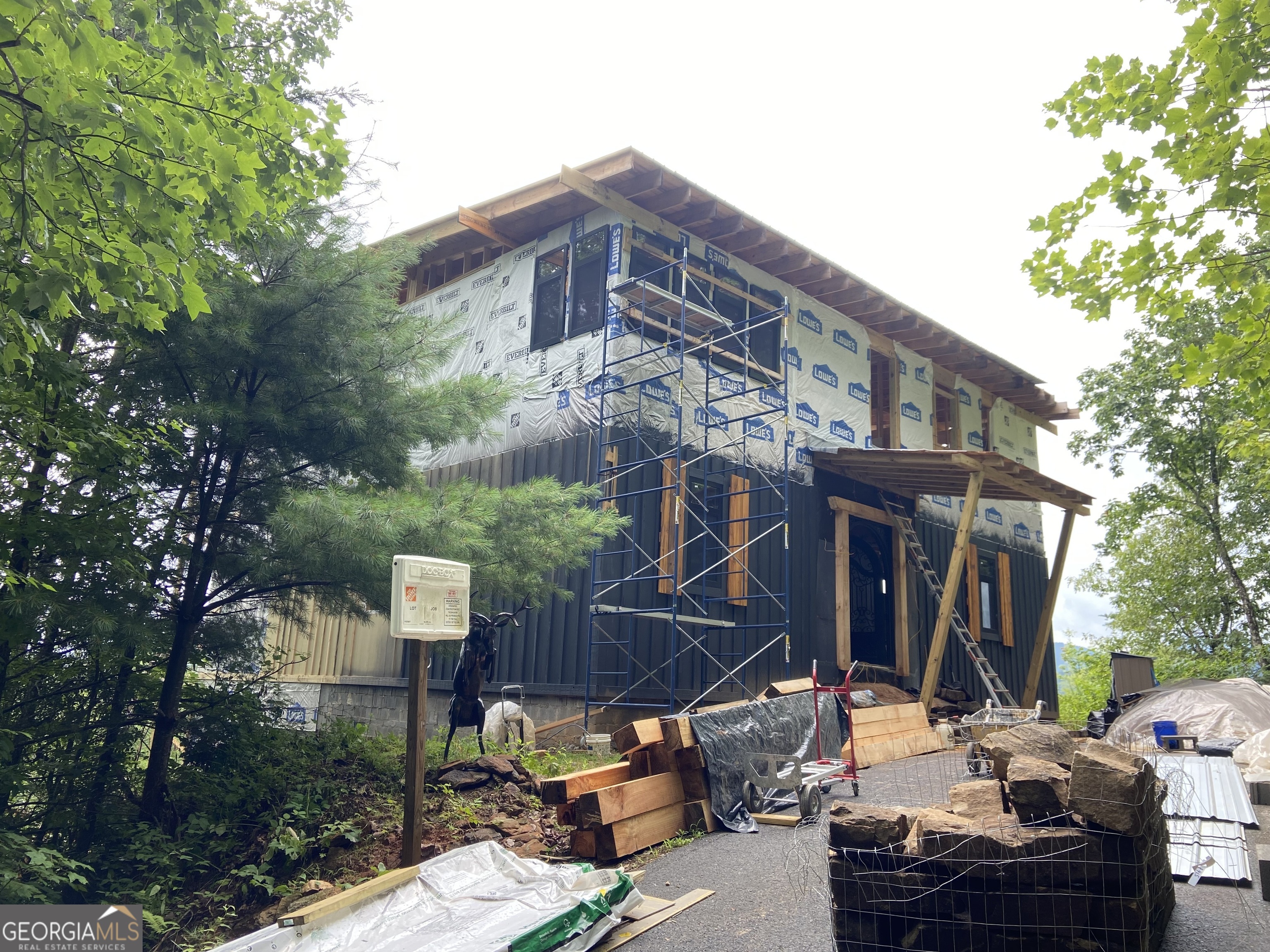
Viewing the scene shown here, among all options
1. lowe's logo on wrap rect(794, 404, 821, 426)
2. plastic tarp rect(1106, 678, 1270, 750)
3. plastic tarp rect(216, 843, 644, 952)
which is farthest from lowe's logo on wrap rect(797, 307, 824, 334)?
plastic tarp rect(216, 843, 644, 952)

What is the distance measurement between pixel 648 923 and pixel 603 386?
8410 mm

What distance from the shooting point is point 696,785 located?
7.70 m

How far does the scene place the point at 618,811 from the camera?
6945mm

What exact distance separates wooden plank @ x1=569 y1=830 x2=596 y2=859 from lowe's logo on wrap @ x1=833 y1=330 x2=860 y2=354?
11959mm

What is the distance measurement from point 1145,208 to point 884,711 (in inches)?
294

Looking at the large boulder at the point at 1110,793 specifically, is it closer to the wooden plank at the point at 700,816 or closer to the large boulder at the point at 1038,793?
the large boulder at the point at 1038,793

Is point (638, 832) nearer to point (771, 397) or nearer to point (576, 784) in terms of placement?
point (576, 784)

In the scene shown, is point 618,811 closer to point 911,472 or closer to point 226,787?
point 226,787

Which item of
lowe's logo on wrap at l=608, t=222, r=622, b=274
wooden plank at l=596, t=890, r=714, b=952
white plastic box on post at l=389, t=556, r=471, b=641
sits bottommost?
wooden plank at l=596, t=890, r=714, b=952

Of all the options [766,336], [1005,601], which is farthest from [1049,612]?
[766,336]

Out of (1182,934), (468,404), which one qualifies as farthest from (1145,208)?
(468,404)

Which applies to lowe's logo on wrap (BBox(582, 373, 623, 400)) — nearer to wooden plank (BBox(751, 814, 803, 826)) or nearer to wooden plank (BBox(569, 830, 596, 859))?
wooden plank (BBox(751, 814, 803, 826))

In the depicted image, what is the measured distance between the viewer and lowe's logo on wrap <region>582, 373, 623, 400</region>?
12945 mm

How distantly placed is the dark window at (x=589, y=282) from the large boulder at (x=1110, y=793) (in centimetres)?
1029
